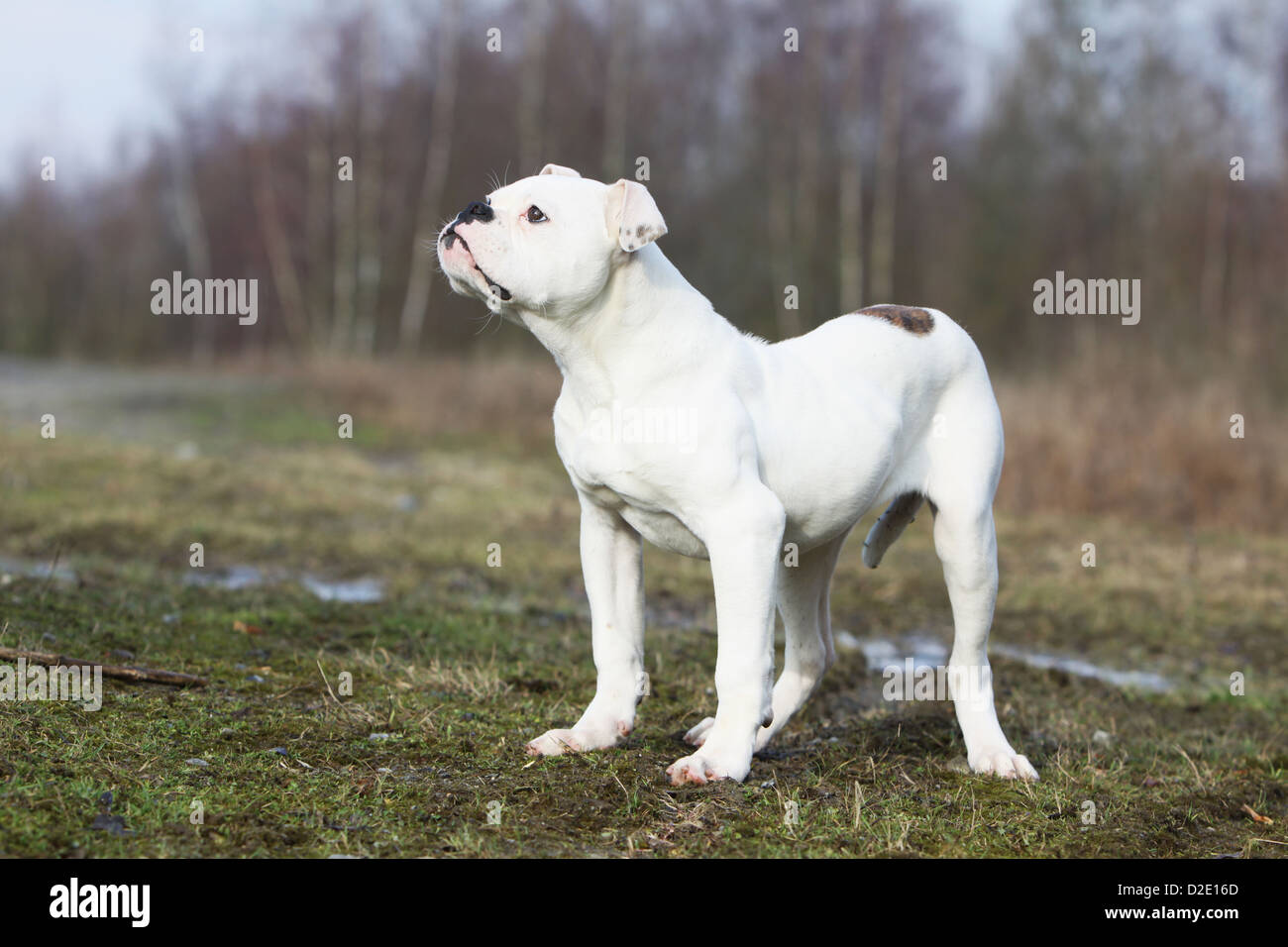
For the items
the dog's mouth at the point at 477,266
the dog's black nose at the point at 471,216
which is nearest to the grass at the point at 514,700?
the dog's mouth at the point at 477,266

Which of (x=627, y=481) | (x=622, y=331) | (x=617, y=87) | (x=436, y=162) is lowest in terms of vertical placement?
(x=627, y=481)

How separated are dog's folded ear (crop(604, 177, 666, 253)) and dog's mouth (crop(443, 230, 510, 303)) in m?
0.40

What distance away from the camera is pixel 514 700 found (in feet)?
16.4

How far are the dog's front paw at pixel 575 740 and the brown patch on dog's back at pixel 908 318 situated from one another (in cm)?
182

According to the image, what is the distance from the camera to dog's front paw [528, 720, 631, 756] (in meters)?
4.09

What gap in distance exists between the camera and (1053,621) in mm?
8102

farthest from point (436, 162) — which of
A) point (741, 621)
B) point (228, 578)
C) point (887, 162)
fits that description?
point (741, 621)

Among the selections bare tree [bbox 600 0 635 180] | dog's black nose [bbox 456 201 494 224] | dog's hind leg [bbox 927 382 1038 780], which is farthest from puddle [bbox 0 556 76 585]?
bare tree [bbox 600 0 635 180]

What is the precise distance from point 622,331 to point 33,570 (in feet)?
16.4

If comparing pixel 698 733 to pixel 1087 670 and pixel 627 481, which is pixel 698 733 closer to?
pixel 627 481

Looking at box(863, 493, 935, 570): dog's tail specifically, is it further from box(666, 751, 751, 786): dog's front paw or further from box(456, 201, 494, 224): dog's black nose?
box(456, 201, 494, 224): dog's black nose
